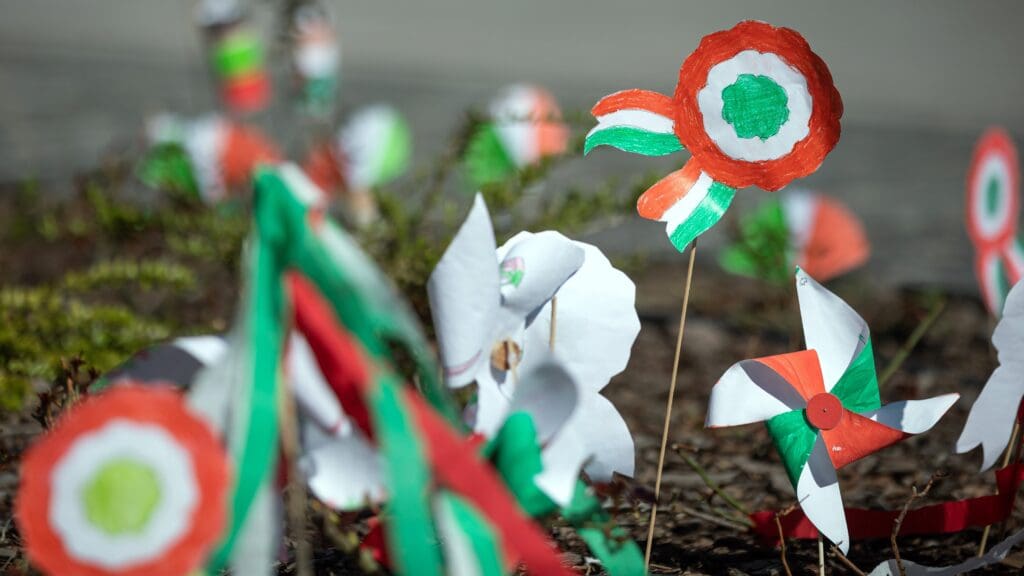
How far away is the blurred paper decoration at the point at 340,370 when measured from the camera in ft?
3.30

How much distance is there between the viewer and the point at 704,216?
1476 mm

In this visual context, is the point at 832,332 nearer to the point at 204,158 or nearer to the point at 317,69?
the point at 204,158

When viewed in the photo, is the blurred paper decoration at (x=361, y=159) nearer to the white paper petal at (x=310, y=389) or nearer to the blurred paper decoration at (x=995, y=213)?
the blurred paper decoration at (x=995, y=213)

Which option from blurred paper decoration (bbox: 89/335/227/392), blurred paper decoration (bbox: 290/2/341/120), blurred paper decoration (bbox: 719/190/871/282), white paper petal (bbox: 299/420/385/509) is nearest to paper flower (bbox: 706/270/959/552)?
white paper petal (bbox: 299/420/385/509)

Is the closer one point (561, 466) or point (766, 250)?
point (561, 466)

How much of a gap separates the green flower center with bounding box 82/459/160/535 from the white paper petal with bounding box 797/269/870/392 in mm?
832

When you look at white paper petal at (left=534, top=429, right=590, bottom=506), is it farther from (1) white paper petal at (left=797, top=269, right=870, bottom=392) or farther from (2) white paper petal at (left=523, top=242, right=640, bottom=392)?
(1) white paper petal at (left=797, top=269, right=870, bottom=392)

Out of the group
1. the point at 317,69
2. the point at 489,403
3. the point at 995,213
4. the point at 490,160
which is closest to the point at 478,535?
the point at 489,403

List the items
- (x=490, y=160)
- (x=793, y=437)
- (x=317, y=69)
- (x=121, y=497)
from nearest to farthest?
(x=121, y=497), (x=793, y=437), (x=490, y=160), (x=317, y=69)

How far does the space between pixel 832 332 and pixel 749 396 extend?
0.46 feet

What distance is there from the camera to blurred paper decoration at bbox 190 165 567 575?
3.30 ft

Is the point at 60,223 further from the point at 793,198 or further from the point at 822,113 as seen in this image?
the point at 822,113

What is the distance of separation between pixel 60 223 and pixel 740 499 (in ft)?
8.96

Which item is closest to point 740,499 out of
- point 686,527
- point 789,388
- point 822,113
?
point 686,527
